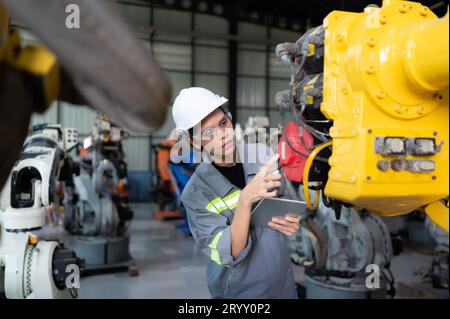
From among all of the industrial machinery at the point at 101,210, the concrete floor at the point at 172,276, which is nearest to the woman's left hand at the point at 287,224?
the concrete floor at the point at 172,276

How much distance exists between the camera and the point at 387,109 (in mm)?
1011

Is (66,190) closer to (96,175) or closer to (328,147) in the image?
(96,175)

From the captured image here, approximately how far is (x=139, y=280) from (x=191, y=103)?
406cm

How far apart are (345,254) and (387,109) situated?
10.4 ft

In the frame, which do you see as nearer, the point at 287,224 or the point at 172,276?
the point at 287,224

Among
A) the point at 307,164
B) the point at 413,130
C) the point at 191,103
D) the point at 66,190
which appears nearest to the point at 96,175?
the point at 66,190

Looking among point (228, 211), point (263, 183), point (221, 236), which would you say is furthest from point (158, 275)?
point (263, 183)

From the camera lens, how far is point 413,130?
1040 millimetres

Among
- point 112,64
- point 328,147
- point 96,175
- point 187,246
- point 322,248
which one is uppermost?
point 112,64

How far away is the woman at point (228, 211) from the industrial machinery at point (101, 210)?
12.3 ft

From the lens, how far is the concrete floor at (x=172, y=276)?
460cm

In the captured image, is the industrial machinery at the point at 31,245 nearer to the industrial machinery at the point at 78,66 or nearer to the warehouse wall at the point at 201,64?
the industrial machinery at the point at 78,66

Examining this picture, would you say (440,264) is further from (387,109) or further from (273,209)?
(387,109)

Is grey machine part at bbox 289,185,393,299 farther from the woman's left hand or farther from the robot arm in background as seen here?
the robot arm in background
